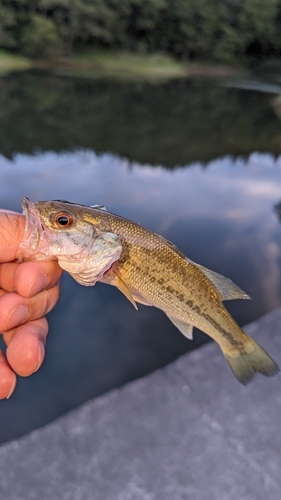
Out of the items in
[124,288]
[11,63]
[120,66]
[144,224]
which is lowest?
[11,63]

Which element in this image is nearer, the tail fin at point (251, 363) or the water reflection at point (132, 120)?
the tail fin at point (251, 363)

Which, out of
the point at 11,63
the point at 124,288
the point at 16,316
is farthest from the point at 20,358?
the point at 11,63

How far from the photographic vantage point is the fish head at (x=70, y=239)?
7.22ft

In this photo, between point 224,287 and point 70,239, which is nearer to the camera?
point 70,239

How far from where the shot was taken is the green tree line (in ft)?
158

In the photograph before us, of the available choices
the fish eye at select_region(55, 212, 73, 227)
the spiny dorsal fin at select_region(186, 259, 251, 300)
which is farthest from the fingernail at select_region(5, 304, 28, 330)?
the spiny dorsal fin at select_region(186, 259, 251, 300)

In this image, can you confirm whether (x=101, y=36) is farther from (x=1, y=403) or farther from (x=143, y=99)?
(x=1, y=403)

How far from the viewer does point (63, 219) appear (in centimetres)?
224

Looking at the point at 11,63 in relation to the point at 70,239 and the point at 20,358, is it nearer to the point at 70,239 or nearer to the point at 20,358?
the point at 70,239

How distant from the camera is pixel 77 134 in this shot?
1992cm

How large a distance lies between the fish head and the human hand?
0.15m

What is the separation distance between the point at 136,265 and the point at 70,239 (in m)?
0.43

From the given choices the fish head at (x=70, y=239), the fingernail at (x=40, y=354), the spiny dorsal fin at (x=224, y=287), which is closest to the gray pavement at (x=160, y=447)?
the fingernail at (x=40, y=354)

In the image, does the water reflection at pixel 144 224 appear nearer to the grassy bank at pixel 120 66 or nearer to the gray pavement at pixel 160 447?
the gray pavement at pixel 160 447
